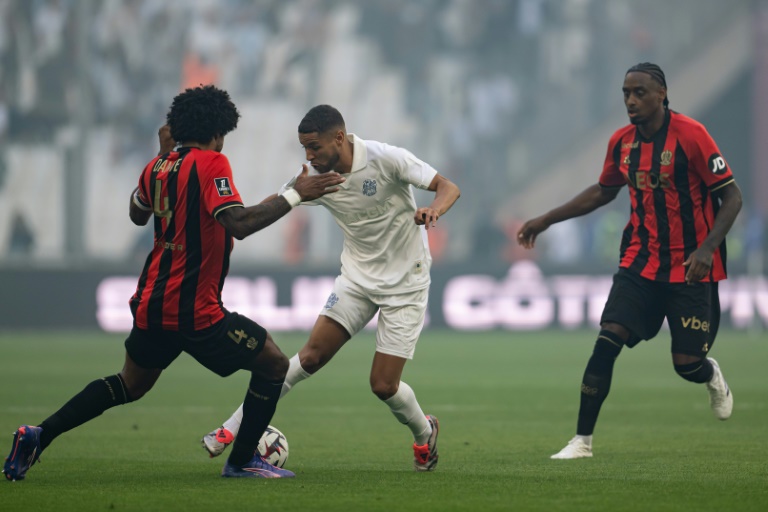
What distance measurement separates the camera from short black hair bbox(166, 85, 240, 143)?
268 inches

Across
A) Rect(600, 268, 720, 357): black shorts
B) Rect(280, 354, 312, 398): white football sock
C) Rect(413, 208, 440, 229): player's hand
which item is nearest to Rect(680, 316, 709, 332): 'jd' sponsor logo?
Rect(600, 268, 720, 357): black shorts

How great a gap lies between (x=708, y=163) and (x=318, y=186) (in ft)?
8.58

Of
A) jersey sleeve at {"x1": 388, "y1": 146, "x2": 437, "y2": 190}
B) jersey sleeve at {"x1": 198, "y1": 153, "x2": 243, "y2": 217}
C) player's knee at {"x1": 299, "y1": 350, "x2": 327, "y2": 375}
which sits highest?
jersey sleeve at {"x1": 388, "y1": 146, "x2": 437, "y2": 190}

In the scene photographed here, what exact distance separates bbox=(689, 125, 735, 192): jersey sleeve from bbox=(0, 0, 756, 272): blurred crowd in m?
18.7

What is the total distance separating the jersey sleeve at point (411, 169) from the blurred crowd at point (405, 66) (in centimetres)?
1905

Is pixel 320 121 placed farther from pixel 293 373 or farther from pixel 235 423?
pixel 235 423

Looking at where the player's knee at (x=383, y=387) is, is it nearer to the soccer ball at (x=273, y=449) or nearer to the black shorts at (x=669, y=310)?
the soccer ball at (x=273, y=449)

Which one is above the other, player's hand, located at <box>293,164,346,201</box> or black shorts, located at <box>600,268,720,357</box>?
player's hand, located at <box>293,164,346,201</box>

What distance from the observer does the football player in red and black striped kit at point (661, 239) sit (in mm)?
8055

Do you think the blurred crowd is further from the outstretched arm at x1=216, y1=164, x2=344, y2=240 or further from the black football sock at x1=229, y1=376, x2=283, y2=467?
the outstretched arm at x1=216, y1=164, x2=344, y2=240

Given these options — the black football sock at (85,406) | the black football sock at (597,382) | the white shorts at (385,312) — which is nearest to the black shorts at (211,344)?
the black football sock at (85,406)

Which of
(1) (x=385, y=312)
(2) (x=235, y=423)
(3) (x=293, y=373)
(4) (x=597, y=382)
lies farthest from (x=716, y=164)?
(2) (x=235, y=423)

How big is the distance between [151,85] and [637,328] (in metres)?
22.8

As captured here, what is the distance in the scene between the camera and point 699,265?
25.5ft
